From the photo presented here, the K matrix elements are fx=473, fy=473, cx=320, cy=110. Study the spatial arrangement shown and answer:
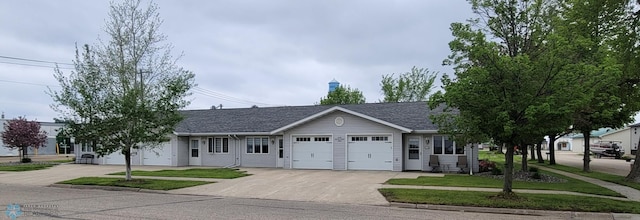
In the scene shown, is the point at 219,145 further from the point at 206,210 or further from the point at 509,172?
the point at 509,172

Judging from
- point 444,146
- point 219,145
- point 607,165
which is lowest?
point 607,165

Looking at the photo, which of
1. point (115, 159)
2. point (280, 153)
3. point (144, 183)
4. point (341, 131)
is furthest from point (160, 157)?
point (144, 183)

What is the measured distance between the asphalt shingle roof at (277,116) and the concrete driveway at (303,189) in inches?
252

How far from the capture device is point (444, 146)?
24.9 metres

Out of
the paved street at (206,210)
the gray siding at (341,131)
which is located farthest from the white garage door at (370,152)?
the paved street at (206,210)

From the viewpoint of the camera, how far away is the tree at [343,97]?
5662 cm

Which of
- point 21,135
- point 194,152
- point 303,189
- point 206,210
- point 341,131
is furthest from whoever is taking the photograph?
point 21,135

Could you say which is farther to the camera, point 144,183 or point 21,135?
point 21,135

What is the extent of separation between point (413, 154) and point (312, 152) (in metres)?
5.71

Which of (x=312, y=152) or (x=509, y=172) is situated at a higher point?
(x=509, y=172)

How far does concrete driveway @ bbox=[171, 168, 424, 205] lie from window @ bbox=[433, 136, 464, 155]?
5.69m

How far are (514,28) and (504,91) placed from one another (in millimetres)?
4181

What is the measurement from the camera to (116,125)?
1917 centimetres

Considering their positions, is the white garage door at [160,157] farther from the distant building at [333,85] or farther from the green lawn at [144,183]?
the distant building at [333,85]
